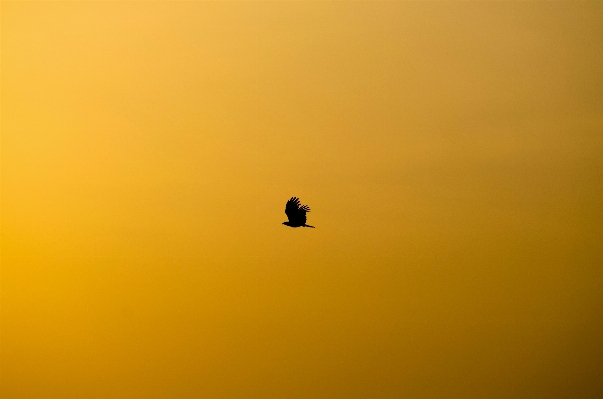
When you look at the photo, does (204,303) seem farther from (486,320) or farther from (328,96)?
(486,320)

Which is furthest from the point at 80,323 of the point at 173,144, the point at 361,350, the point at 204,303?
the point at 361,350
